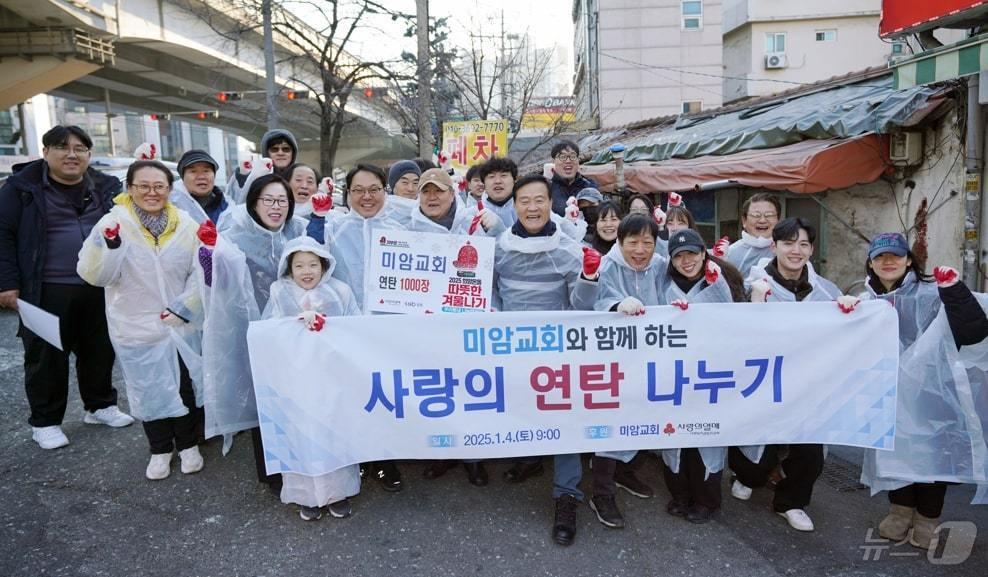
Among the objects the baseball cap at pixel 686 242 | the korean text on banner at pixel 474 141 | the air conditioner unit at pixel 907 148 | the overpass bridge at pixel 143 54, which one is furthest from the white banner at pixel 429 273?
the overpass bridge at pixel 143 54

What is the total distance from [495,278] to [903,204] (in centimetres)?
567

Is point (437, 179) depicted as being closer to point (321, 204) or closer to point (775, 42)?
point (321, 204)

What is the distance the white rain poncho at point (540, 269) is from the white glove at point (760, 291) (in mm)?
855

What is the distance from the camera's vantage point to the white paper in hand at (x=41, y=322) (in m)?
3.92

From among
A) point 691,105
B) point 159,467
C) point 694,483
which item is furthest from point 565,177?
point 691,105

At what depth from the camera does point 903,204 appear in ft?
23.9

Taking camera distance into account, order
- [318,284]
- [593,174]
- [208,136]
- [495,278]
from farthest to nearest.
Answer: [208,136] → [593,174] → [495,278] → [318,284]

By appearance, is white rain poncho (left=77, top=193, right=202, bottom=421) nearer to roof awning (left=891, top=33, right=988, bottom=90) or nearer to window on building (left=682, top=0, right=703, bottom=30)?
roof awning (left=891, top=33, right=988, bottom=90)

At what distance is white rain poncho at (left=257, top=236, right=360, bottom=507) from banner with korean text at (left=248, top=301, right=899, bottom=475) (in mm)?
16

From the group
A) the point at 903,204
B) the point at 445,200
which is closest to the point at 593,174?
the point at 903,204

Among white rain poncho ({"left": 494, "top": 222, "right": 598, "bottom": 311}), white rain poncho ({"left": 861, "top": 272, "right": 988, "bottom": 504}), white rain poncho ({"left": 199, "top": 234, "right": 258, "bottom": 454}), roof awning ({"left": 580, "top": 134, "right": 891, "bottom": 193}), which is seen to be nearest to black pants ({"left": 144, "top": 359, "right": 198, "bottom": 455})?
white rain poncho ({"left": 199, "top": 234, "right": 258, "bottom": 454})

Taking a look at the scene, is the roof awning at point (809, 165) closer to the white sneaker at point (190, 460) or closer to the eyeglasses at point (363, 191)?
the eyeglasses at point (363, 191)

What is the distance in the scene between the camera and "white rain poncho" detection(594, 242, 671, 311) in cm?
340

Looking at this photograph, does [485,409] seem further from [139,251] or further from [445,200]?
A: [139,251]
